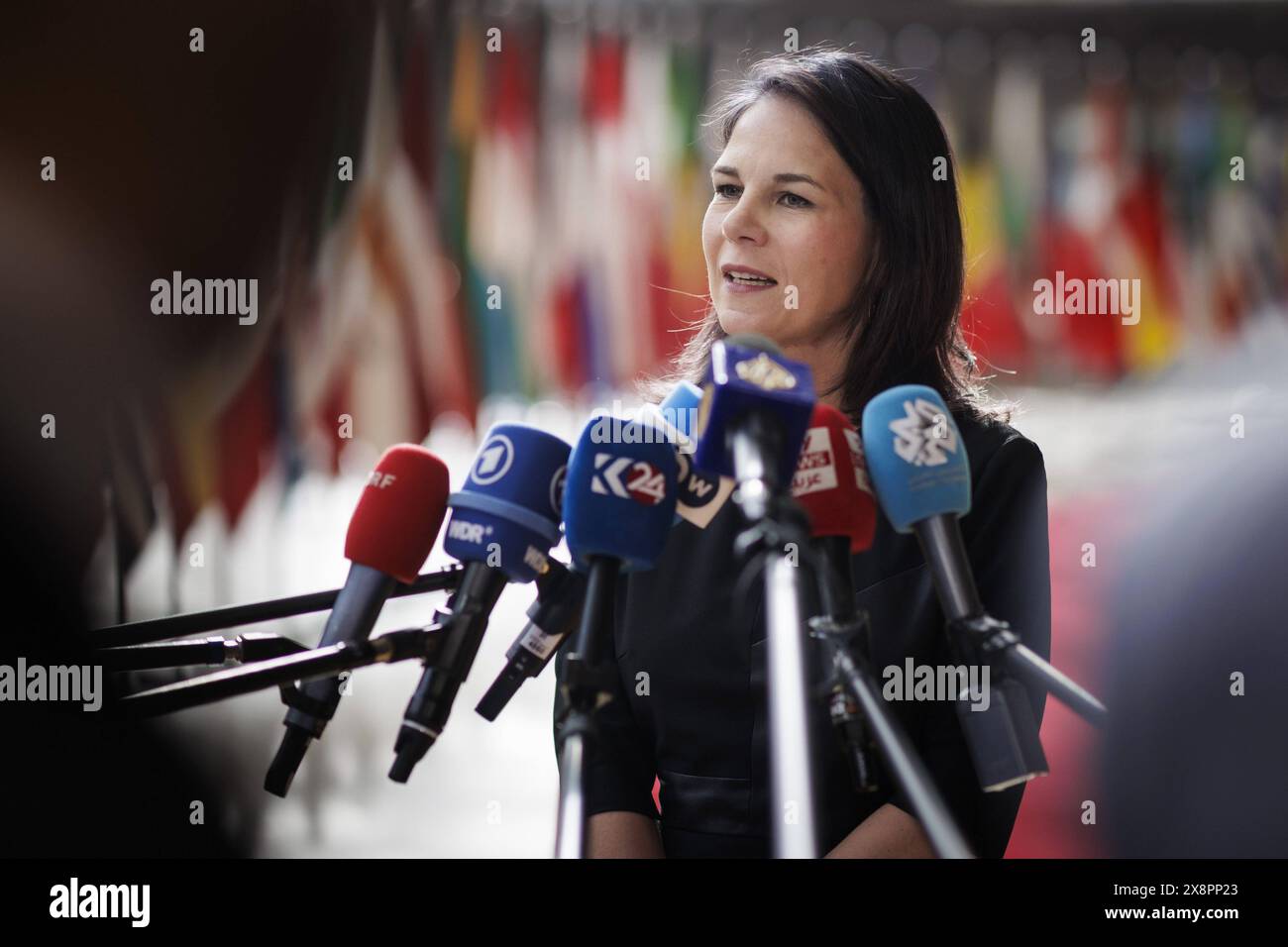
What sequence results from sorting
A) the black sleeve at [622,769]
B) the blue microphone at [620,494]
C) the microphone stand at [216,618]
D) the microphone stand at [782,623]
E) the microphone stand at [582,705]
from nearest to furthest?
the microphone stand at [782,623], the microphone stand at [582,705], the blue microphone at [620,494], the microphone stand at [216,618], the black sleeve at [622,769]

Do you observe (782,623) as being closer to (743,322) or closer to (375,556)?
(375,556)

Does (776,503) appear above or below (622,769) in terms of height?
above

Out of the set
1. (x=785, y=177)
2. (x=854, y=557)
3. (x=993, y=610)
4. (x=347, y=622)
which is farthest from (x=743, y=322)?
(x=347, y=622)

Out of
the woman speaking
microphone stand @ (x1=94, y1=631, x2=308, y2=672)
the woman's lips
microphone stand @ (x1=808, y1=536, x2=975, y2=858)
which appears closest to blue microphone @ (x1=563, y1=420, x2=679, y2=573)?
microphone stand @ (x1=808, y1=536, x2=975, y2=858)

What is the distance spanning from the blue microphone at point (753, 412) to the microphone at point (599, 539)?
0.25 feet

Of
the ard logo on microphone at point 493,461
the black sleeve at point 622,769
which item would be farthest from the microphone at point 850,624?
the black sleeve at point 622,769

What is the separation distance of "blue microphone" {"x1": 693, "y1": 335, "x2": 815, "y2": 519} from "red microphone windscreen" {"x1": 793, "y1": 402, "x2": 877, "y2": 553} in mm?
57

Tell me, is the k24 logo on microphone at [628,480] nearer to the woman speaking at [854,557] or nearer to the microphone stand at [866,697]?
the microphone stand at [866,697]

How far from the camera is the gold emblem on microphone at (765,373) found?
0.73m

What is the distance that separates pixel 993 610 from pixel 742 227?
494mm

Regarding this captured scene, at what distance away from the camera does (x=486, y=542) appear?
857 mm

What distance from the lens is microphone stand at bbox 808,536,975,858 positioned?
651mm

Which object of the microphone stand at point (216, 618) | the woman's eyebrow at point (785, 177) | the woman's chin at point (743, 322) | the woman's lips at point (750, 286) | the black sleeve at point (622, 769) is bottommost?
the black sleeve at point (622, 769)

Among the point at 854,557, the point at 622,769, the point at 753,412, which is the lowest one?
the point at 622,769
